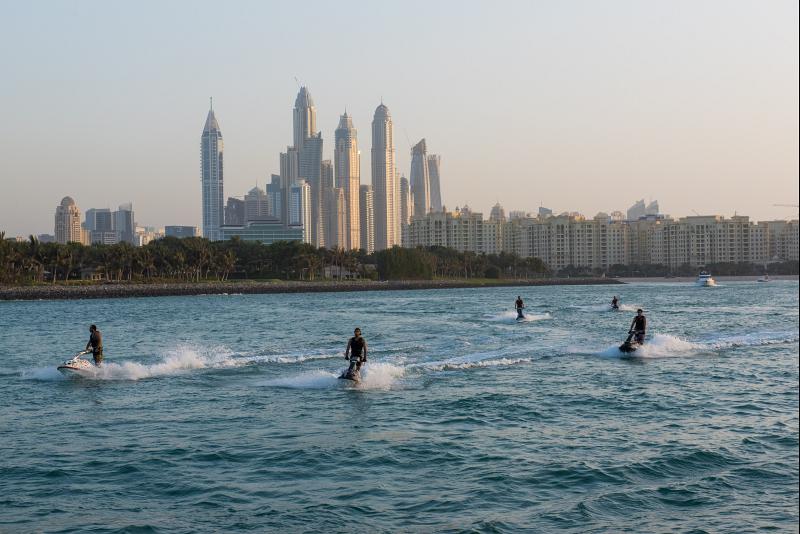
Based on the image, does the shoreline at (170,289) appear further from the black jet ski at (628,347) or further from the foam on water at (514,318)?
A: the black jet ski at (628,347)

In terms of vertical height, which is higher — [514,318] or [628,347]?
[628,347]

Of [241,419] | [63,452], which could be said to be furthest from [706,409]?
[63,452]

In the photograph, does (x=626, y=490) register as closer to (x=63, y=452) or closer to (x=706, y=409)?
(x=706, y=409)

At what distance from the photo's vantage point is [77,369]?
3122 cm

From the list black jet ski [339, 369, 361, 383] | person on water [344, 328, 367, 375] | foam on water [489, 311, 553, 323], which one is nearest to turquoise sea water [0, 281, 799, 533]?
black jet ski [339, 369, 361, 383]

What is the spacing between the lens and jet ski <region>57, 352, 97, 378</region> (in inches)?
1222

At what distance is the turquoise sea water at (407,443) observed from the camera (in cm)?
1486

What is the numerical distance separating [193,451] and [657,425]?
443 inches

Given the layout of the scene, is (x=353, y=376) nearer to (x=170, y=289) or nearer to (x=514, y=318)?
(x=514, y=318)

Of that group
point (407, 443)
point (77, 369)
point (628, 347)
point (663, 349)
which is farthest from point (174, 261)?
point (407, 443)

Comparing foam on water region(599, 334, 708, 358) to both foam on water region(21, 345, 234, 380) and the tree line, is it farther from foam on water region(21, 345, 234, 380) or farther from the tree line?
the tree line

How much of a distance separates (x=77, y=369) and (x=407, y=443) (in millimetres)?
16048

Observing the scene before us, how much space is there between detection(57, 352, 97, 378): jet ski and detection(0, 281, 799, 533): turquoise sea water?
1.60 ft

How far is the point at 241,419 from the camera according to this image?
2303cm
